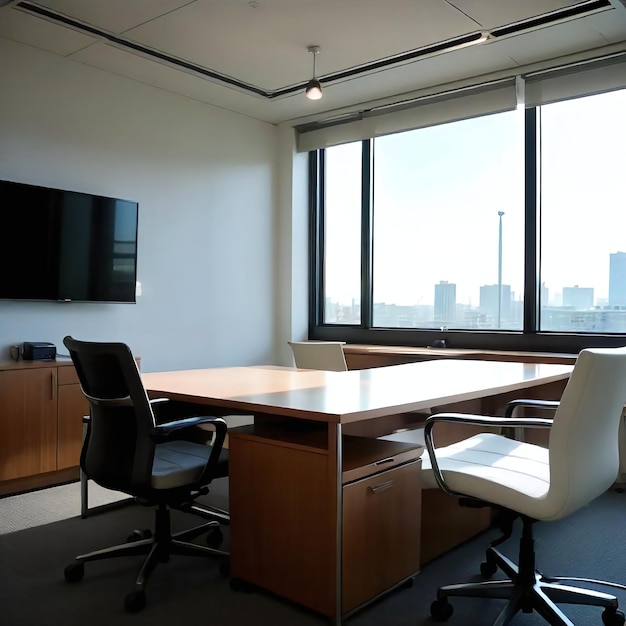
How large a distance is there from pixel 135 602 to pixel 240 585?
39 centimetres

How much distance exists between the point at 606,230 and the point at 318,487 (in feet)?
11.4

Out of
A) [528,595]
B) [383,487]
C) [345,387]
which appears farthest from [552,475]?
[345,387]

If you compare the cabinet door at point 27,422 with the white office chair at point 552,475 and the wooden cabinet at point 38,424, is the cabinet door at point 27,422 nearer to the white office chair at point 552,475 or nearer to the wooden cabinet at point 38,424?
the wooden cabinet at point 38,424

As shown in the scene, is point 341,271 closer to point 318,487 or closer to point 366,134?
point 366,134

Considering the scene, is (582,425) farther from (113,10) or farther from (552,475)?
(113,10)

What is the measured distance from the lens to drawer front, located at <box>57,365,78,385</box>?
4051mm

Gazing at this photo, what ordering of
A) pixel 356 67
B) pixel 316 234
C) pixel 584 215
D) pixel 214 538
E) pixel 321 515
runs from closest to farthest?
pixel 321 515 → pixel 214 538 → pixel 584 215 → pixel 356 67 → pixel 316 234

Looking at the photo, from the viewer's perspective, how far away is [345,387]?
2842mm

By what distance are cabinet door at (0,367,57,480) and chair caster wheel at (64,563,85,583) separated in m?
1.44

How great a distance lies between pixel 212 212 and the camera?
5766 millimetres

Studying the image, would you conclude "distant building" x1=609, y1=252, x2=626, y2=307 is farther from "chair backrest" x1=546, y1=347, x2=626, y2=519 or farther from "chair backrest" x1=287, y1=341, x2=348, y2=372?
"chair backrest" x1=546, y1=347, x2=626, y2=519

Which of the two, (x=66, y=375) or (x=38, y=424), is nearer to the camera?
(x=38, y=424)

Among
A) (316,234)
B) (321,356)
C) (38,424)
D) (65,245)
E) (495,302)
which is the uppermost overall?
(316,234)

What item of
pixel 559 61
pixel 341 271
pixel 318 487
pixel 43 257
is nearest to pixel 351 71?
pixel 559 61
